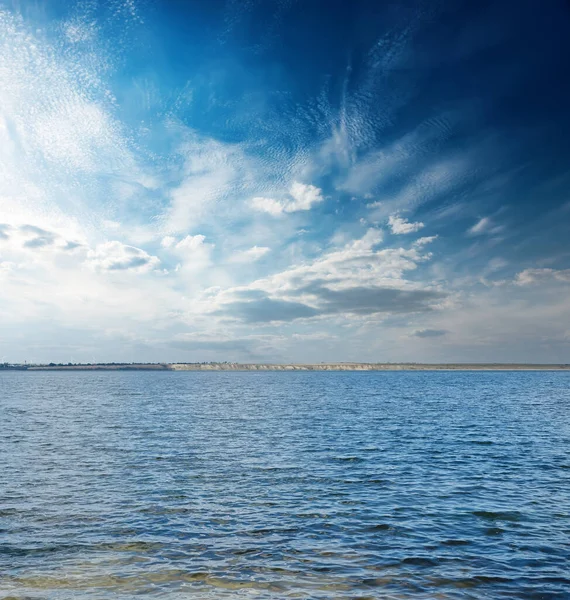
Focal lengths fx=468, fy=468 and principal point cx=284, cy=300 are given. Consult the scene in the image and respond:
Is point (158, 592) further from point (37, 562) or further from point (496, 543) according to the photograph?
point (496, 543)

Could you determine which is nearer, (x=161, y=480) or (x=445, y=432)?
(x=161, y=480)

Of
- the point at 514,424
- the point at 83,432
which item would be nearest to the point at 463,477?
the point at 514,424

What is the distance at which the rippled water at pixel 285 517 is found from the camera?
53.5 feet

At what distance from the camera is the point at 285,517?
2325 cm

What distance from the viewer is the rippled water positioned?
16.3 metres

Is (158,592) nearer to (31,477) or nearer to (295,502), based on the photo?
(295,502)

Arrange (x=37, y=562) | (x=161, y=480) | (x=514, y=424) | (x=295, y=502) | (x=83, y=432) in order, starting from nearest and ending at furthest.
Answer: (x=37, y=562)
(x=295, y=502)
(x=161, y=480)
(x=83, y=432)
(x=514, y=424)

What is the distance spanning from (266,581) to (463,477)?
66.0 ft

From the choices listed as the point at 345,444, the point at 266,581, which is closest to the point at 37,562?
the point at 266,581

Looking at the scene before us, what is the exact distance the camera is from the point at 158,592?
50.2 feet

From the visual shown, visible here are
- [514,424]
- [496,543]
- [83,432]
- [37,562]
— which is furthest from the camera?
[514,424]

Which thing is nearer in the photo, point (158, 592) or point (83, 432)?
point (158, 592)

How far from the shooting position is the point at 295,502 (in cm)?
2573

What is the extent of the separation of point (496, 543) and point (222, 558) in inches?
458
